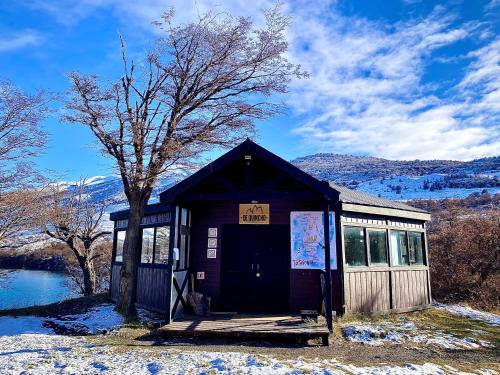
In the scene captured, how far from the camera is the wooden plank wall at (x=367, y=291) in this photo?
357 inches

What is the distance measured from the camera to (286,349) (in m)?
6.53

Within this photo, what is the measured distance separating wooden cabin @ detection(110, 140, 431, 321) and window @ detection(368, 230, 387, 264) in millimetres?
27

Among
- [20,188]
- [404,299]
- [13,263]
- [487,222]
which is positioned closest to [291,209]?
[404,299]

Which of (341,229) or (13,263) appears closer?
(341,229)

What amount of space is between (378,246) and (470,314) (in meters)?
3.30

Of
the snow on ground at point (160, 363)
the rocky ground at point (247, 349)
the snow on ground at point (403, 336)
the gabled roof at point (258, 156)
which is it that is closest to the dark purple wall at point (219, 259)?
the rocky ground at point (247, 349)

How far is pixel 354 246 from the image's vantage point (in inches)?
375

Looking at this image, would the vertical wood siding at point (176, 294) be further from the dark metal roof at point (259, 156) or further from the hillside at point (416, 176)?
the hillside at point (416, 176)

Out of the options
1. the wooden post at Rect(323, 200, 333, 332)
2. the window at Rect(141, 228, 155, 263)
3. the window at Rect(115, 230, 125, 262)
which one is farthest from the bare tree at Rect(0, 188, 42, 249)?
the wooden post at Rect(323, 200, 333, 332)

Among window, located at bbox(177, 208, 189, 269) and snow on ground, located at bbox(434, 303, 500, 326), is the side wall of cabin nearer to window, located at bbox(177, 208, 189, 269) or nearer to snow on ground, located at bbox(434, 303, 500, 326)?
snow on ground, located at bbox(434, 303, 500, 326)

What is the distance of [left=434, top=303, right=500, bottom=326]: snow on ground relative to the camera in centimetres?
955

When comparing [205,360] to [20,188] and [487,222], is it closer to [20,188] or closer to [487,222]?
[20,188]

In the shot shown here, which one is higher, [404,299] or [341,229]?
[341,229]

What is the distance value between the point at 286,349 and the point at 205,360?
5.36 feet
